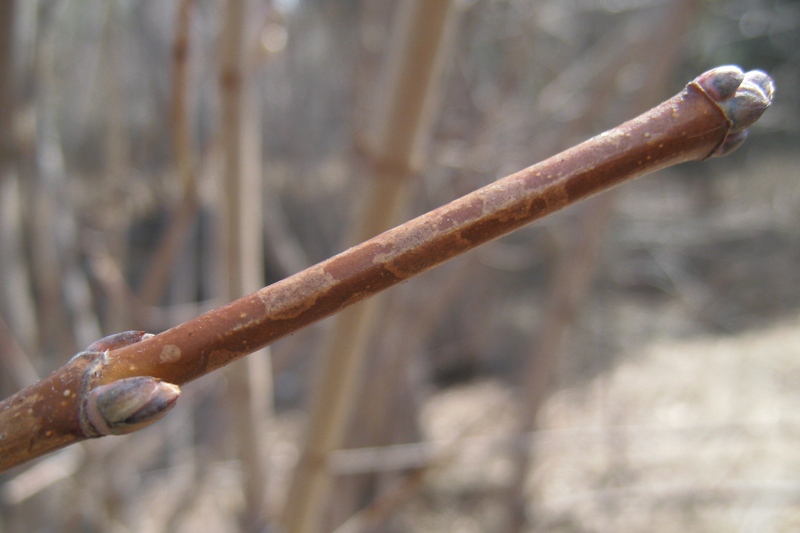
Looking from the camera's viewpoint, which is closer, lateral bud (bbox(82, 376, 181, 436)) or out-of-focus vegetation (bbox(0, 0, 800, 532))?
lateral bud (bbox(82, 376, 181, 436))

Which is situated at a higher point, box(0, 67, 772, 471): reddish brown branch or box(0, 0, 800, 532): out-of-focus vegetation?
box(0, 0, 800, 532): out-of-focus vegetation

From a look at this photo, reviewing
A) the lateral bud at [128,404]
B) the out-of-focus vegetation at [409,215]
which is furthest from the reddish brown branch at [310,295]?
the out-of-focus vegetation at [409,215]

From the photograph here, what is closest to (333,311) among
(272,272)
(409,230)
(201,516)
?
(409,230)

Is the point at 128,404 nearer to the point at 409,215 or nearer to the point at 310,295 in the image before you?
the point at 310,295

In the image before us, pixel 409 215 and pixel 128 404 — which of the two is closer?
pixel 128 404

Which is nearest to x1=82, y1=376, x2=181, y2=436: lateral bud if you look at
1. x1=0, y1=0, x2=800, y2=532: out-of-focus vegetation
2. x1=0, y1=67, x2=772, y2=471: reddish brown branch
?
x1=0, y1=67, x2=772, y2=471: reddish brown branch

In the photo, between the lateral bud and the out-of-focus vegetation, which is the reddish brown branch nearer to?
the lateral bud

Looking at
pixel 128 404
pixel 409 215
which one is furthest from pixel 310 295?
pixel 409 215

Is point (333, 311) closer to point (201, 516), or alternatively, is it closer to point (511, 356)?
point (201, 516)
